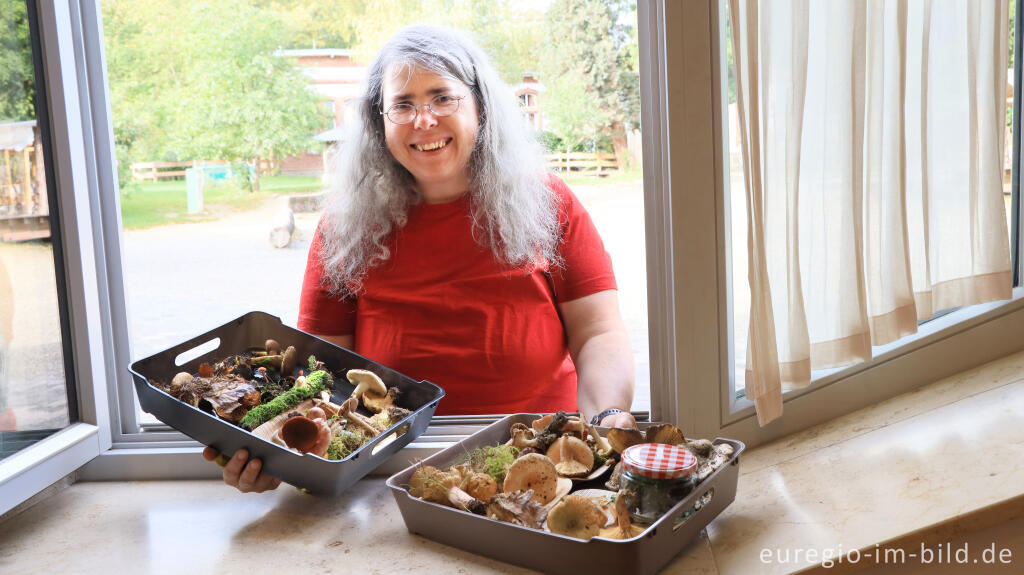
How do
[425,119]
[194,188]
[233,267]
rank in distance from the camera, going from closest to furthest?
[425,119] < [194,188] < [233,267]

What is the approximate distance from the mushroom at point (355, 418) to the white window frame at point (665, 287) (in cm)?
12

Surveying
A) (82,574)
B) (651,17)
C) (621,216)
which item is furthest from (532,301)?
(621,216)

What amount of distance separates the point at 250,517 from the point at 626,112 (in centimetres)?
139

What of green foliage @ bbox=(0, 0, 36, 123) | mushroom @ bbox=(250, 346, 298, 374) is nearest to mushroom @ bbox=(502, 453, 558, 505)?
mushroom @ bbox=(250, 346, 298, 374)

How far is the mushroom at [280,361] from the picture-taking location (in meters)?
1.08

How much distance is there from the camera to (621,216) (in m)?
2.49

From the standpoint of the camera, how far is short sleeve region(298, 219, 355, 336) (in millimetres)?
1414

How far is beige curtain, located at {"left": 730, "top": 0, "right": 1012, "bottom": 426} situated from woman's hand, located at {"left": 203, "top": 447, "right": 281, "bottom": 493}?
2.02ft

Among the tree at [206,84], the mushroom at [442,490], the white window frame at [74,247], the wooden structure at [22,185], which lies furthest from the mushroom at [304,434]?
the tree at [206,84]

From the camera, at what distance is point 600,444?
0.93 meters

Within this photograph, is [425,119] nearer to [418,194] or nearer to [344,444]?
[418,194]

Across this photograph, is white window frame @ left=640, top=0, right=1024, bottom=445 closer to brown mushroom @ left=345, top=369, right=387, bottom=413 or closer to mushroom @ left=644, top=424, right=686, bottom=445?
mushroom @ left=644, top=424, right=686, bottom=445

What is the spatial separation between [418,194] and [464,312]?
0.83 feet

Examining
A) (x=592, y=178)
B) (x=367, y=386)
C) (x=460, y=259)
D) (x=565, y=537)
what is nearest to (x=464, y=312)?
(x=460, y=259)
